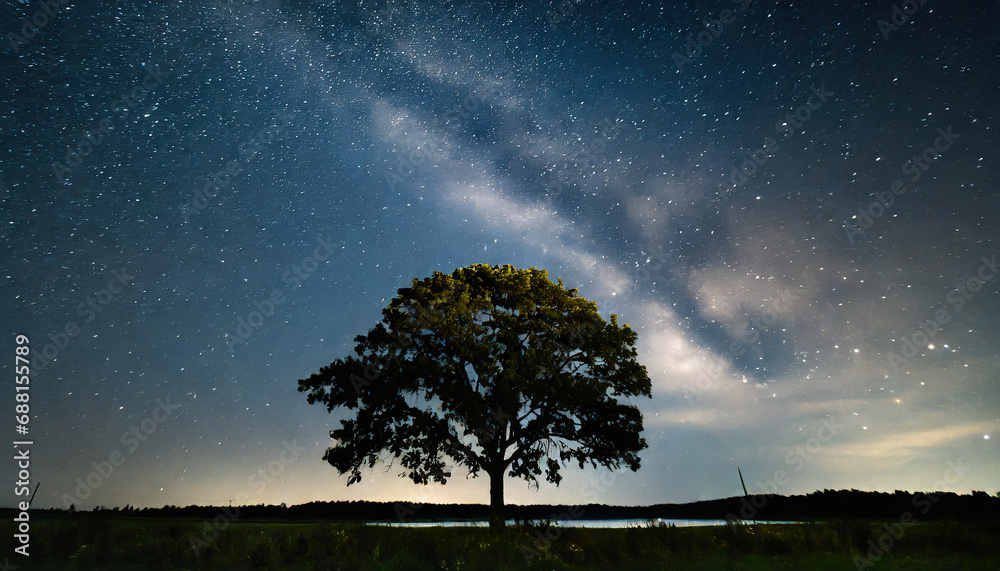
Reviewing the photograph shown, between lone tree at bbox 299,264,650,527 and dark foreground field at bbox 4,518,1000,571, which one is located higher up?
lone tree at bbox 299,264,650,527

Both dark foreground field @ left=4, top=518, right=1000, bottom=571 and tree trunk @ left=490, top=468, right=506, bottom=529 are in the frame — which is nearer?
dark foreground field @ left=4, top=518, right=1000, bottom=571

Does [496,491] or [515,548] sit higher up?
[496,491]

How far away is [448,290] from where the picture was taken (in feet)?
66.7

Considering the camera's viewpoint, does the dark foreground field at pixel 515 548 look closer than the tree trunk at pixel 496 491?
Yes

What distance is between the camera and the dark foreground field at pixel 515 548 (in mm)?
8477

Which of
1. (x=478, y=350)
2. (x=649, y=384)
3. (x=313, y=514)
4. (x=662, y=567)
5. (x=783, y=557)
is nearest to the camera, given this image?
(x=662, y=567)

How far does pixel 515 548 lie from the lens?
9.53 meters

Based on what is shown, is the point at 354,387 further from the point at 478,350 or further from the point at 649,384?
the point at 649,384

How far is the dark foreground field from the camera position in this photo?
8477 millimetres

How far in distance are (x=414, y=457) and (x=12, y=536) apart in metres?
12.4

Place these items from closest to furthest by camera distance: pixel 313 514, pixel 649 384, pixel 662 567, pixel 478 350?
1. pixel 662 567
2. pixel 478 350
3. pixel 649 384
4. pixel 313 514

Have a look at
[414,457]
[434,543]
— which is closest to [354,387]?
[414,457]

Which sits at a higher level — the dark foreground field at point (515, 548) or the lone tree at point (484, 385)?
the lone tree at point (484, 385)

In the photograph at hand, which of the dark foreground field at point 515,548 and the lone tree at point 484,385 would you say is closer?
the dark foreground field at point 515,548
